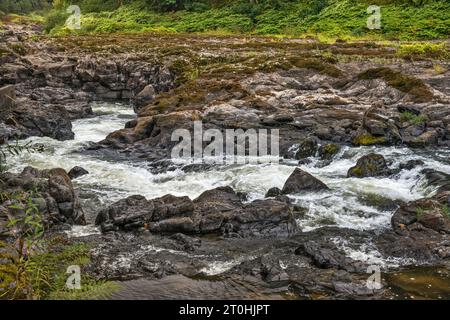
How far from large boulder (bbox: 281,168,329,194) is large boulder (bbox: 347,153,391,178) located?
1921mm

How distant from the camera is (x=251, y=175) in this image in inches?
670

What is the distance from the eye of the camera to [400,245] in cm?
1115

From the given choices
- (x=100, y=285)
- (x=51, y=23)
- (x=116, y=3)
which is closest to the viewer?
(x=100, y=285)

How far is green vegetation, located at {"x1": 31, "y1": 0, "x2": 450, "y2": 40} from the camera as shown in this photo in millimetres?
44594

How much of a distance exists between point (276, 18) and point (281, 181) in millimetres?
41794

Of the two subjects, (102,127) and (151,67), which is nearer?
(102,127)

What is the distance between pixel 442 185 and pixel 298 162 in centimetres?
549

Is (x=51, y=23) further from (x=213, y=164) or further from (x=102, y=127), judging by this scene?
(x=213, y=164)

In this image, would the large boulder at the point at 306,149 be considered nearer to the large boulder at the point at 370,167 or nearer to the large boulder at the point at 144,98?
the large boulder at the point at 370,167

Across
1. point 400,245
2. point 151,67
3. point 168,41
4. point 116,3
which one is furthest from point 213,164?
point 116,3
